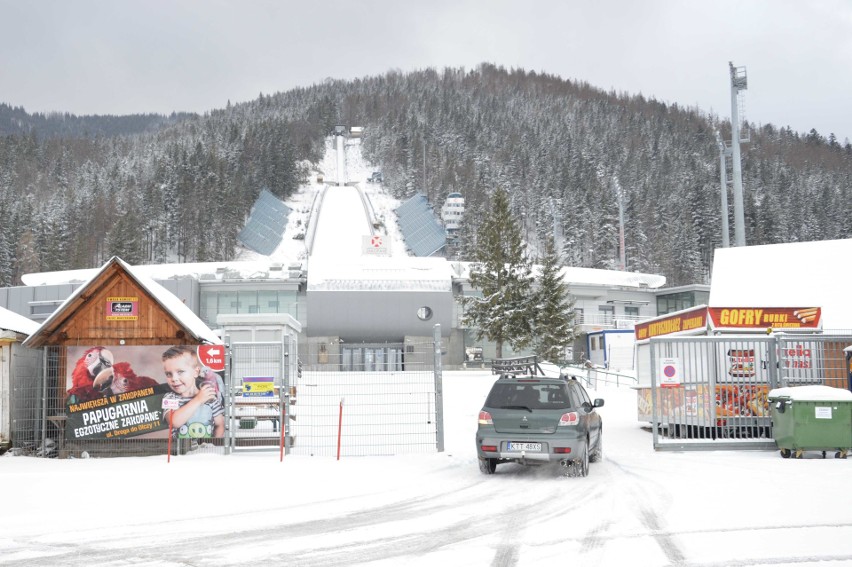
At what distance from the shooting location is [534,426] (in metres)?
11.9

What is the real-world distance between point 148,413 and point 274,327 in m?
14.6

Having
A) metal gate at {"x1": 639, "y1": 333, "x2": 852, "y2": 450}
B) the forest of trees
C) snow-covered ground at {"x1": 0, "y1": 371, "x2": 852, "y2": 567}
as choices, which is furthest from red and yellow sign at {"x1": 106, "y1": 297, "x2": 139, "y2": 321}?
the forest of trees

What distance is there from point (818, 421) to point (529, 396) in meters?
5.82

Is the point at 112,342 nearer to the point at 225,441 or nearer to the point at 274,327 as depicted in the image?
the point at 225,441

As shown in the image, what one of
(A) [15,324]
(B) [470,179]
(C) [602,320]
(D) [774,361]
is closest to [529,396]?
(D) [774,361]

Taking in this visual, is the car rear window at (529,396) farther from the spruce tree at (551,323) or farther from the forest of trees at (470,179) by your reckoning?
the forest of trees at (470,179)

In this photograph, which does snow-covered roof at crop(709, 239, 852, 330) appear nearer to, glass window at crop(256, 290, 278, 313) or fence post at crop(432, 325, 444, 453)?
fence post at crop(432, 325, 444, 453)

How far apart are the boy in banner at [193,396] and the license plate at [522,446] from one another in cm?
597

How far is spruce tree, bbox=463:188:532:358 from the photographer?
48844 mm

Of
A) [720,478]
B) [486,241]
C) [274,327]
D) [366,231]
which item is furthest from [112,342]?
[366,231]

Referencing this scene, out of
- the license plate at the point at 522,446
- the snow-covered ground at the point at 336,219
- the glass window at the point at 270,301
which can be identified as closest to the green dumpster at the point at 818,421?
the license plate at the point at 522,446

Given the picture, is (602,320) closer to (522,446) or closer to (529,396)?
(529,396)

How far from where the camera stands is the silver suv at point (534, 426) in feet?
38.7

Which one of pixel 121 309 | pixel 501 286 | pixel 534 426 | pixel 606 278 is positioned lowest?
pixel 534 426
